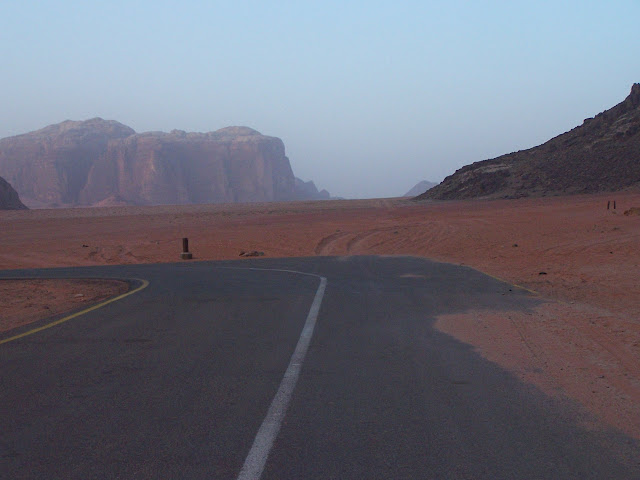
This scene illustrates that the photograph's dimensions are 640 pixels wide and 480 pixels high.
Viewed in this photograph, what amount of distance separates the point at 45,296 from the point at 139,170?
146766 mm

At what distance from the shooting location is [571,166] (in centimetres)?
6675

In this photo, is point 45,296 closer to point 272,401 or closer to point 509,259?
point 272,401

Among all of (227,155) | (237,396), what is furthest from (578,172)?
(227,155)

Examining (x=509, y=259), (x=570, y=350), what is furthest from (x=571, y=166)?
(x=570, y=350)

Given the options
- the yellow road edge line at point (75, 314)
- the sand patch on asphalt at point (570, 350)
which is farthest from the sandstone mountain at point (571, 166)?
the sand patch on asphalt at point (570, 350)

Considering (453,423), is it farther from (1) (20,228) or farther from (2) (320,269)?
(1) (20,228)

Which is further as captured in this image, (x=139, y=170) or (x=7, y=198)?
(x=139, y=170)

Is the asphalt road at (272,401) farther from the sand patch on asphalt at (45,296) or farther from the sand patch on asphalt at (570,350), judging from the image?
the sand patch on asphalt at (45,296)

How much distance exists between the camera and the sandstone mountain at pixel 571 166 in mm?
62156

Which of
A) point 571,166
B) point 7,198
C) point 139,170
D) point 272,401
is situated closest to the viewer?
point 272,401

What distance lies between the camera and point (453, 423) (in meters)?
5.58

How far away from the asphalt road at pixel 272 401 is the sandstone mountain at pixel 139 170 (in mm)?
135857

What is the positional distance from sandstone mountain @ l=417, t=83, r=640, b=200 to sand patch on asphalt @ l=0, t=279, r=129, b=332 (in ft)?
170

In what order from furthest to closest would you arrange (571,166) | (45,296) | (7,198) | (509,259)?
(7,198)
(571,166)
(509,259)
(45,296)
